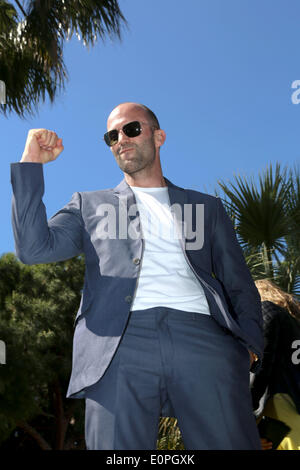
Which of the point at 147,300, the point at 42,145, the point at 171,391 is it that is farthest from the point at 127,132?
the point at 171,391

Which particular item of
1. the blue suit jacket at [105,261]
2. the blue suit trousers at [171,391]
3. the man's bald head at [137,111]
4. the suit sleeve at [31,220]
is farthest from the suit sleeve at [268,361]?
Answer: the suit sleeve at [31,220]

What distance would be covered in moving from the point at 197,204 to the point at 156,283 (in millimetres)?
455

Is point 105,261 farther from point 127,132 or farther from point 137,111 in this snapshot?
point 137,111

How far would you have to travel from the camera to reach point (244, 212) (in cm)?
740

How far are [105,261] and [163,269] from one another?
0.21 m

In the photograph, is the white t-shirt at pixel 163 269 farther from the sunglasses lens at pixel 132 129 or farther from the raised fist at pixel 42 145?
the raised fist at pixel 42 145

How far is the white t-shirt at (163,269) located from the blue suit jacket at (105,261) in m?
0.04

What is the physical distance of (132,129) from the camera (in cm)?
222

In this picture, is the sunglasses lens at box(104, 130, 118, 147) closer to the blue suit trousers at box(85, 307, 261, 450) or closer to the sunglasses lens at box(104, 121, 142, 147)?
the sunglasses lens at box(104, 121, 142, 147)

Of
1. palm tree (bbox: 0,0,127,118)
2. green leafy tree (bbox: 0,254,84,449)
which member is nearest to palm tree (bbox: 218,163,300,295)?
palm tree (bbox: 0,0,127,118)

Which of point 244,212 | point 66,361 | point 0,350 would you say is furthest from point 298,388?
point 66,361

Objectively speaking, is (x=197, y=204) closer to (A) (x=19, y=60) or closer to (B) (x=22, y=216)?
(B) (x=22, y=216)

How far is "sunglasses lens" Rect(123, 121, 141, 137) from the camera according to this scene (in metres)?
2.22
